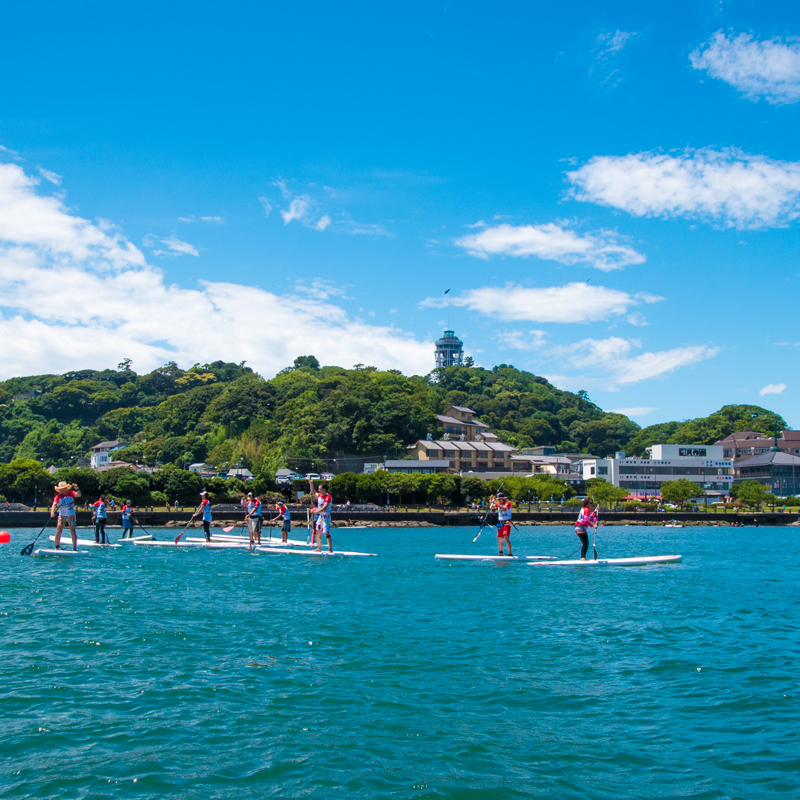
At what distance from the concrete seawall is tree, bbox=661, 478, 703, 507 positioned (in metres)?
7.61

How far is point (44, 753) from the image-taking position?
688cm

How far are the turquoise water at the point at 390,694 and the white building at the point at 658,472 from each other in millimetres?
101278

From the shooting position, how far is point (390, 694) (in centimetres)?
882

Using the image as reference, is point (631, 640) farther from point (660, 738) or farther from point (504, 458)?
point (504, 458)

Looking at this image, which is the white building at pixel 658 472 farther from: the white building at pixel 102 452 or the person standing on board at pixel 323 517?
the white building at pixel 102 452

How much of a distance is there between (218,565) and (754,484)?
9920cm

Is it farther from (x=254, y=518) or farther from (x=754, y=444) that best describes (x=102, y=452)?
(x=254, y=518)

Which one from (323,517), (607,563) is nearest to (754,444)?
(607,563)

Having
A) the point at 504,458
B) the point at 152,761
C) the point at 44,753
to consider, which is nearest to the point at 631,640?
the point at 152,761

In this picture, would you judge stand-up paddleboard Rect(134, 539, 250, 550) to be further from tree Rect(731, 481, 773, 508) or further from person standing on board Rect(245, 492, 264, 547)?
tree Rect(731, 481, 773, 508)

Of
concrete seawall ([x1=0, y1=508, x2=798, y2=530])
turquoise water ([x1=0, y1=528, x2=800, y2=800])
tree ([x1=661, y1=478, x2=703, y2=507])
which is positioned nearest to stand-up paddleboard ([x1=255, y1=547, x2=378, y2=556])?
turquoise water ([x1=0, y1=528, x2=800, y2=800])

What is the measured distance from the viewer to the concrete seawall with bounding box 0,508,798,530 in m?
59.8

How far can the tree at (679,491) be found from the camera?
9731 cm

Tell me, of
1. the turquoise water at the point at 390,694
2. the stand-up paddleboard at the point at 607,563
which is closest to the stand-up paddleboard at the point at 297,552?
the stand-up paddleboard at the point at 607,563
